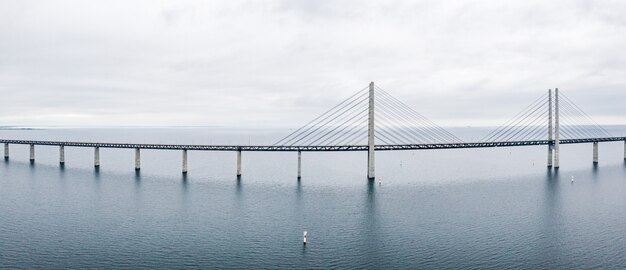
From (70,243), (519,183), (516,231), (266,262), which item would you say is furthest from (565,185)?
(70,243)

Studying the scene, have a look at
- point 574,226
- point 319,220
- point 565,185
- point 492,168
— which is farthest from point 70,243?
point 492,168

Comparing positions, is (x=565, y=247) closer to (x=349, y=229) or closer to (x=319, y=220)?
(x=349, y=229)

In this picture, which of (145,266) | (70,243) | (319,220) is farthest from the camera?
(319,220)

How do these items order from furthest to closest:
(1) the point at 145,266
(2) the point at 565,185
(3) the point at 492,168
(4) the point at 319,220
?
(3) the point at 492,168 → (2) the point at 565,185 → (4) the point at 319,220 → (1) the point at 145,266

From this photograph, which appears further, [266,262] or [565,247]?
[565,247]

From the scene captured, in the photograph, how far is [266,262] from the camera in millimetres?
43125

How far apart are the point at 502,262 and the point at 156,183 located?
83.6m

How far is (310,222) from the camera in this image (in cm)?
6066

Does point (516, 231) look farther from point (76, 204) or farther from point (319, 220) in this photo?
point (76, 204)

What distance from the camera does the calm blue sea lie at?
44062mm

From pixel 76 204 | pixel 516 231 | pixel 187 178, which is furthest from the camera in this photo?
pixel 187 178

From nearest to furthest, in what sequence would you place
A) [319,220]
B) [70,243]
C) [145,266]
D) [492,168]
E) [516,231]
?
[145,266] < [70,243] < [516,231] < [319,220] < [492,168]

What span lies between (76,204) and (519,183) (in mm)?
104186

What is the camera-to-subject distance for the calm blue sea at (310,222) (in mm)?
44062
